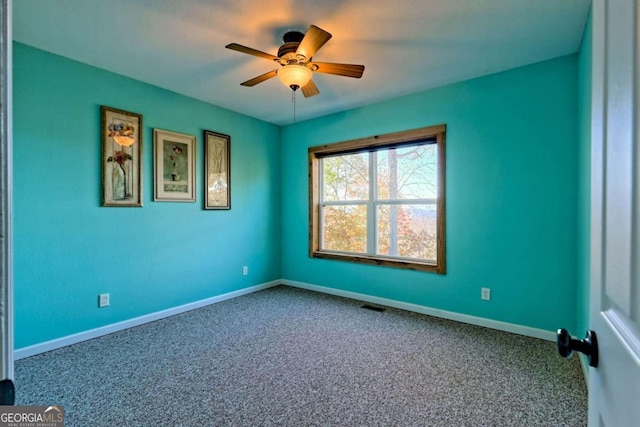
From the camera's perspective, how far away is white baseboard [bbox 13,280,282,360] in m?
2.45

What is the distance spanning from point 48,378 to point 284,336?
170 centimetres

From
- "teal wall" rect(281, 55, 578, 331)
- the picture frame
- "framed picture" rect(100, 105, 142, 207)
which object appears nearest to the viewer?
"teal wall" rect(281, 55, 578, 331)

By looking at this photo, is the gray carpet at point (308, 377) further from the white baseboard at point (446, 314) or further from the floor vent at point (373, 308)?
the floor vent at point (373, 308)

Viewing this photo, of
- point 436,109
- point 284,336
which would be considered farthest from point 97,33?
point 436,109

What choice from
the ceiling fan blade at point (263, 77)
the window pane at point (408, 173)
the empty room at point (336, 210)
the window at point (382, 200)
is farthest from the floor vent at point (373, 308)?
the ceiling fan blade at point (263, 77)

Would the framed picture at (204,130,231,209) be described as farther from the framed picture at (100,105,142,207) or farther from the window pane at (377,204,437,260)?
the window pane at (377,204,437,260)

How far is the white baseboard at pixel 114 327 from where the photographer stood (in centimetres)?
245

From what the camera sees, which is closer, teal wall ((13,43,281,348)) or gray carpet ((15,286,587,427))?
gray carpet ((15,286,587,427))

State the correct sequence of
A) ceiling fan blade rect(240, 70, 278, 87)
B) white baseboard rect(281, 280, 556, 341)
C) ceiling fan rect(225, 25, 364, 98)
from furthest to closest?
white baseboard rect(281, 280, 556, 341) < ceiling fan blade rect(240, 70, 278, 87) < ceiling fan rect(225, 25, 364, 98)

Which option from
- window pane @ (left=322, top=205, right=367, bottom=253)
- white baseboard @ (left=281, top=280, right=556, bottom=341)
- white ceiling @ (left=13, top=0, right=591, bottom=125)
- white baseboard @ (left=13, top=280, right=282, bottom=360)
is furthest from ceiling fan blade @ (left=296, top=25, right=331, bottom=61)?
white baseboard @ (left=281, top=280, right=556, bottom=341)

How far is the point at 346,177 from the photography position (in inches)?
167

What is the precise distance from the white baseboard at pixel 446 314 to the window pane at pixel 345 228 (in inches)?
23.2

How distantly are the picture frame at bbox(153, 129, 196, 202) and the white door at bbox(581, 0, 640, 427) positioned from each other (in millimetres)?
3484
